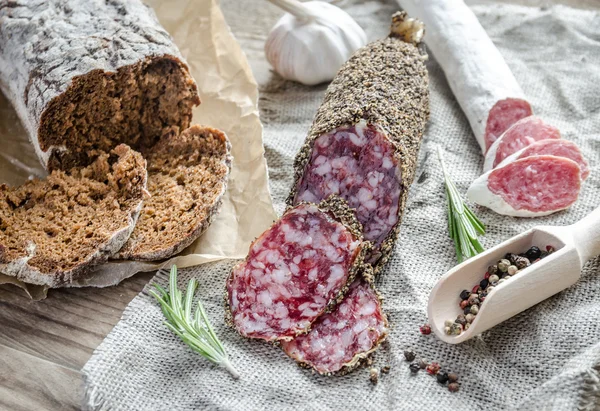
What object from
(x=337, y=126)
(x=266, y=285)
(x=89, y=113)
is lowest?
(x=266, y=285)

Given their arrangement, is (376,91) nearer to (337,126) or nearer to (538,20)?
(337,126)

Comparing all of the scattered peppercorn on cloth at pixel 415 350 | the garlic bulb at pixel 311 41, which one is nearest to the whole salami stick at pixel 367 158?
the scattered peppercorn on cloth at pixel 415 350

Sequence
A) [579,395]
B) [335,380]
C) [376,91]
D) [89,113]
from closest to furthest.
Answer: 1. [579,395]
2. [335,380]
3. [376,91]
4. [89,113]

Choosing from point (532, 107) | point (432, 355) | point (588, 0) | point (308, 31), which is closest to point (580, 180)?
point (532, 107)

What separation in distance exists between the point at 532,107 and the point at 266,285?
8.00 feet

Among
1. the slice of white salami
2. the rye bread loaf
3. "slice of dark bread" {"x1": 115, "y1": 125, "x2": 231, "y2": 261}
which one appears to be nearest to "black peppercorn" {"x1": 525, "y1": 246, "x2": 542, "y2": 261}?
the slice of white salami

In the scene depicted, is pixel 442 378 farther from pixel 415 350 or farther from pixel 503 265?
pixel 503 265

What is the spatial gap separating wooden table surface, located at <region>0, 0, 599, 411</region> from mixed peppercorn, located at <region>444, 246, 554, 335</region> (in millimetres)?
1588

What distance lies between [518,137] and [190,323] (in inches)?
82.8

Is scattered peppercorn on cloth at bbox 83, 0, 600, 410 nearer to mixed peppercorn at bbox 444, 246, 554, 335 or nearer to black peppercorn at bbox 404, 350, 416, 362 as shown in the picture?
black peppercorn at bbox 404, 350, 416, 362

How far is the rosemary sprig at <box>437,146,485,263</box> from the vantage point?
348 centimetres

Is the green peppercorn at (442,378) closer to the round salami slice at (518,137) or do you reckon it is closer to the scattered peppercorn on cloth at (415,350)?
the scattered peppercorn on cloth at (415,350)

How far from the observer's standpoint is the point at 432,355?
10.1ft

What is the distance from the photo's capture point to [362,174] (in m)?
3.34
